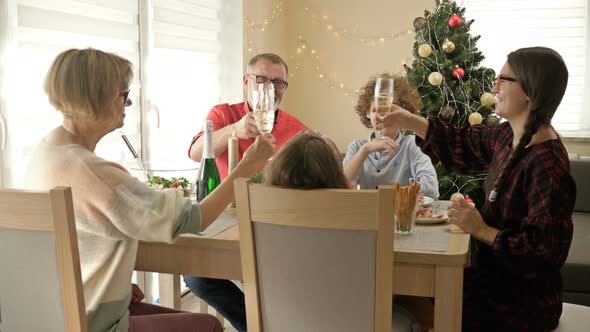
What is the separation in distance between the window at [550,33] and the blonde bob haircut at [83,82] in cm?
374

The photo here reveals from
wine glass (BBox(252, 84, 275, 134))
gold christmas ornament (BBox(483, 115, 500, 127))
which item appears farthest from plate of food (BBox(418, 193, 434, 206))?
gold christmas ornament (BBox(483, 115, 500, 127))

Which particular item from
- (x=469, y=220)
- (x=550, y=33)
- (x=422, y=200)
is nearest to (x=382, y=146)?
(x=422, y=200)

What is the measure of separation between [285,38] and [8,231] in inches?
156

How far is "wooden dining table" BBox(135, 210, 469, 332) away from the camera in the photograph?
5.13ft

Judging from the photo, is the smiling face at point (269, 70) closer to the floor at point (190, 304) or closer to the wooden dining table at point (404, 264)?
the wooden dining table at point (404, 264)

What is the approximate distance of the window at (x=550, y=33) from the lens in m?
4.61

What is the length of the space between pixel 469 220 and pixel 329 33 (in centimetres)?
356

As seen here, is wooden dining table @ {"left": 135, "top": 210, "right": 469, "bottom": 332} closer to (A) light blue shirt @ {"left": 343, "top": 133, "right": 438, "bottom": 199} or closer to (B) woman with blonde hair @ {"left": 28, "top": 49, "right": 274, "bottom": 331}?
(B) woman with blonde hair @ {"left": 28, "top": 49, "right": 274, "bottom": 331}

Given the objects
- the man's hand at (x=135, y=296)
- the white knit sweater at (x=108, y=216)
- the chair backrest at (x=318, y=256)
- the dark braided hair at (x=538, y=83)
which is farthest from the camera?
the man's hand at (x=135, y=296)

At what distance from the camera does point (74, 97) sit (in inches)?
63.4

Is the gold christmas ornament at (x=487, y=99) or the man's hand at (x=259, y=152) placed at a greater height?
the gold christmas ornament at (x=487, y=99)

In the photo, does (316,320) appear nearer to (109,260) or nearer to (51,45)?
(109,260)

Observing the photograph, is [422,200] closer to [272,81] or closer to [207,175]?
[207,175]

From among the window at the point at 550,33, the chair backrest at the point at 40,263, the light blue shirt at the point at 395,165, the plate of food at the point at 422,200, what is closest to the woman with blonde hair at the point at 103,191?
the chair backrest at the point at 40,263
